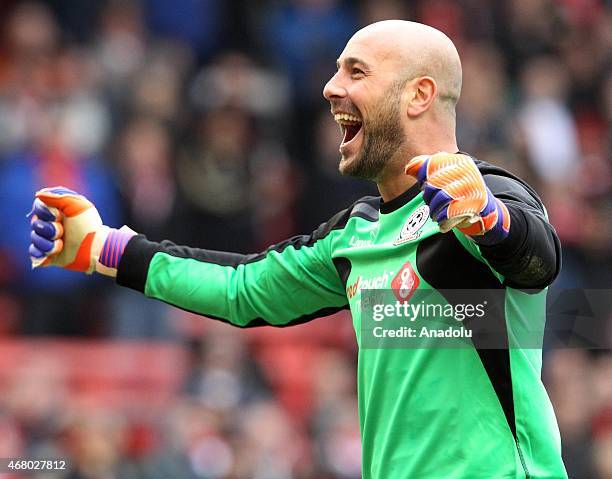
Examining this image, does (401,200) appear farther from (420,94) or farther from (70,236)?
(70,236)

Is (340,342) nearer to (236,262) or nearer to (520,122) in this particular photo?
(520,122)

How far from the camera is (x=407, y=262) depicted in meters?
4.25

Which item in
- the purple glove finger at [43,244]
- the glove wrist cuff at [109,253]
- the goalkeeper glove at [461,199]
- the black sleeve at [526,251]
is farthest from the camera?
the glove wrist cuff at [109,253]

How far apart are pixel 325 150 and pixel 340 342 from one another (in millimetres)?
1662

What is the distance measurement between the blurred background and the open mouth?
3.85m

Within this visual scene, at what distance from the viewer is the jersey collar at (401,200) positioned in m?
4.45

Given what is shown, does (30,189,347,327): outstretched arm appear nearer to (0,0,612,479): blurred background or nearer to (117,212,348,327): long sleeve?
(117,212,348,327): long sleeve

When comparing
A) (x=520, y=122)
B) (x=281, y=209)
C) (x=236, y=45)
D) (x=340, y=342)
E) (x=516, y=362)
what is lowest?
(x=516, y=362)

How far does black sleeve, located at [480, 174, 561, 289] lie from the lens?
371 centimetres

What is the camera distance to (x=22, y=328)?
10055mm

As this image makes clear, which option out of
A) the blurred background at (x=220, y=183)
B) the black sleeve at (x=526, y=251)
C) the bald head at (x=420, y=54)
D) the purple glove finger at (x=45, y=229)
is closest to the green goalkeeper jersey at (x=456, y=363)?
the black sleeve at (x=526, y=251)

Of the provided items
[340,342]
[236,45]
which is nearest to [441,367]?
[340,342]

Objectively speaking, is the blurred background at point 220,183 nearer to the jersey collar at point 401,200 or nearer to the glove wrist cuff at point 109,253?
the glove wrist cuff at point 109,253

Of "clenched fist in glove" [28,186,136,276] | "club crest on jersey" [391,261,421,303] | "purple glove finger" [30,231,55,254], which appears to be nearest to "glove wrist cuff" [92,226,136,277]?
"clenched fist in glove" [28,186,136,276]
